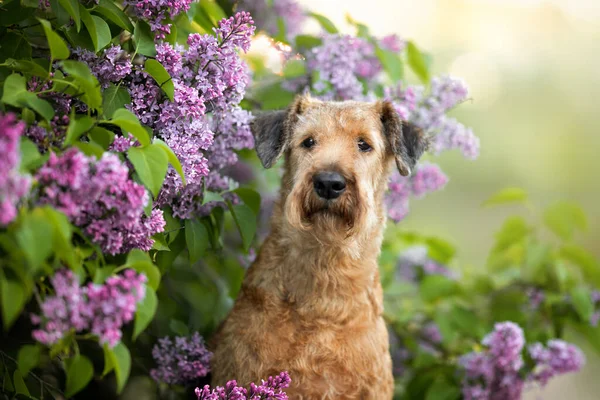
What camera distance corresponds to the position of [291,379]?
2465 millimetres

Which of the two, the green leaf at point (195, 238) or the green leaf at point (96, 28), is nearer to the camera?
the green leaf at point (96, 28)

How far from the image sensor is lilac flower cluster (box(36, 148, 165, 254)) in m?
1.59

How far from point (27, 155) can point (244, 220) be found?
121 centimetres

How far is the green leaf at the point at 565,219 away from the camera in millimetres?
3752

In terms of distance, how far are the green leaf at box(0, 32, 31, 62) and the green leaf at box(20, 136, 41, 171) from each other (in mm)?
635

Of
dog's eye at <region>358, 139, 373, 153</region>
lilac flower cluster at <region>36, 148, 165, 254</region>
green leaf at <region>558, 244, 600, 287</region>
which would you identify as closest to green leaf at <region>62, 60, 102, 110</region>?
lilac flower cluster at <region>36, 148, 165, 254</region>

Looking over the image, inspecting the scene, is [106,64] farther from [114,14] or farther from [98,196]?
[98,196]

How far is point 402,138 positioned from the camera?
9.20ft

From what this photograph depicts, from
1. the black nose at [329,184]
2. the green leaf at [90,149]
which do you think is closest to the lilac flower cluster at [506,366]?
the black nose at [329,184]

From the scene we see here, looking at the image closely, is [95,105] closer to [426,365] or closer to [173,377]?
[173,377]

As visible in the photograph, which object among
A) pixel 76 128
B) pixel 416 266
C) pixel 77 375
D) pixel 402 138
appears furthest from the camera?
pixel 416 266

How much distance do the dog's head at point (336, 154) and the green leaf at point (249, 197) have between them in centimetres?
13

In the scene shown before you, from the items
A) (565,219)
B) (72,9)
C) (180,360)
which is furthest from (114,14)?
(565,219)

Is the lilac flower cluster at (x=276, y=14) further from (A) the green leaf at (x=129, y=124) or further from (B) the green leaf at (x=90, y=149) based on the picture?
(B) the green leaf at (x=90, y=149)
